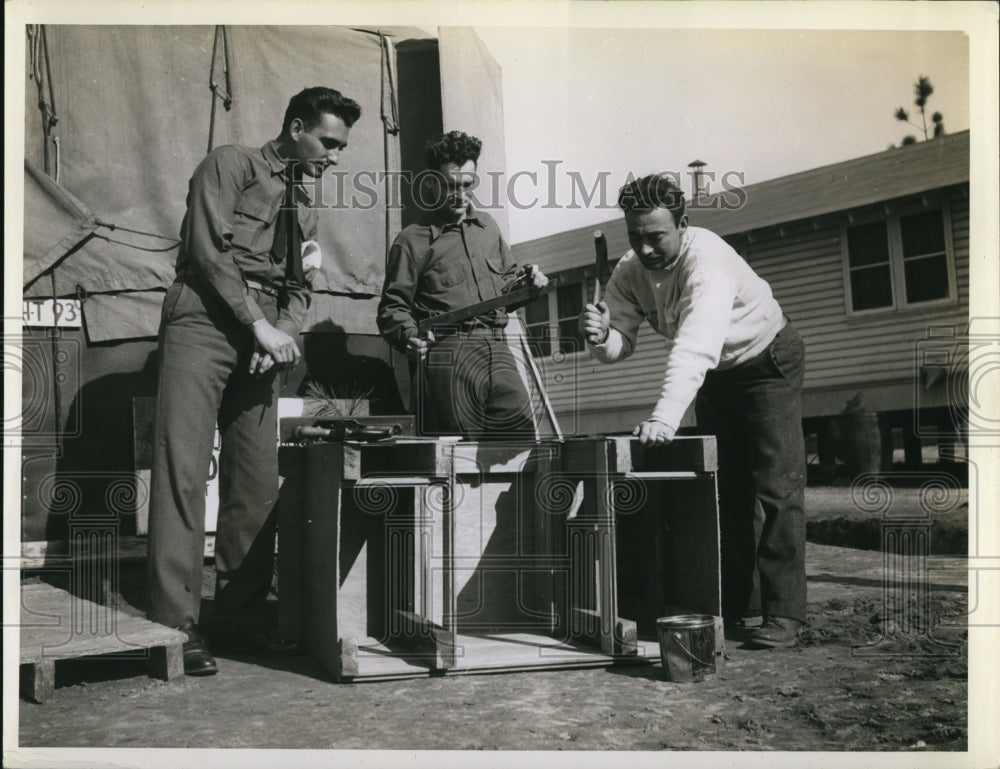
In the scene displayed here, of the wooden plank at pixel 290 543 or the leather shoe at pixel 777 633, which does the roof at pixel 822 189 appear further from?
the leather shoe at pixel 777 633

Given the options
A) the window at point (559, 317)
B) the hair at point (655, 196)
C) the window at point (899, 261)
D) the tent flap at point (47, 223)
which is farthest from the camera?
the window at point (559, 317)

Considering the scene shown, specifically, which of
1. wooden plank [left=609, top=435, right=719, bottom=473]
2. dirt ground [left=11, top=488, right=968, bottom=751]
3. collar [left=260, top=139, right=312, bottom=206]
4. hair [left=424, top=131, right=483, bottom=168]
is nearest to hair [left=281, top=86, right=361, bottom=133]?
collar [left=260, top=139, right=312, bottom=206]

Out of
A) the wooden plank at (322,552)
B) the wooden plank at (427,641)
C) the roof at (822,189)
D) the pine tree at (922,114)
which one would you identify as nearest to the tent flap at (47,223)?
the wooden plank at (322,552)

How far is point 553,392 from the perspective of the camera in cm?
568

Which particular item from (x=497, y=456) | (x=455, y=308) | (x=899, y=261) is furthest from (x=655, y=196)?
(x=899, y=261)

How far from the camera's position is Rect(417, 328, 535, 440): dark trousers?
411cm

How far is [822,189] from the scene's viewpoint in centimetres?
616

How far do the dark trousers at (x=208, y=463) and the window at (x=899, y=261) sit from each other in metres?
4.32

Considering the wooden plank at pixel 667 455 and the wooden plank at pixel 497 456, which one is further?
the wooden plank at pixel 497 456

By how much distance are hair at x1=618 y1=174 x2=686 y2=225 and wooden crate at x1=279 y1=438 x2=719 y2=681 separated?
0.93m

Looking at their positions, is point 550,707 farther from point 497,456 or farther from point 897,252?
point 897,252

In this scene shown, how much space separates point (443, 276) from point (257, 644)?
1.75 m

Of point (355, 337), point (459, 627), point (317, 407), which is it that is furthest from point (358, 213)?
point (459, 627)

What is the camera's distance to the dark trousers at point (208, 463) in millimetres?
3533
